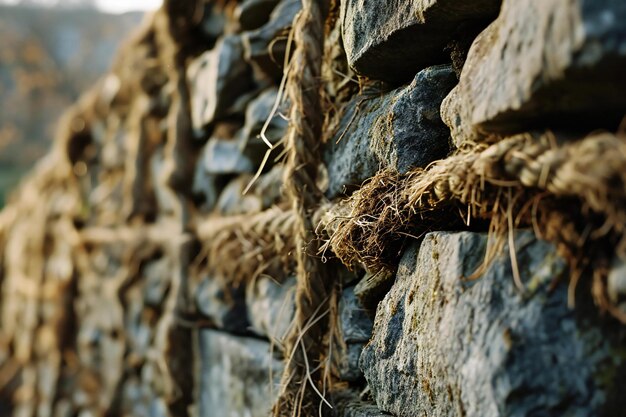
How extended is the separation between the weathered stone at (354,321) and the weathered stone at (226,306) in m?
0.41

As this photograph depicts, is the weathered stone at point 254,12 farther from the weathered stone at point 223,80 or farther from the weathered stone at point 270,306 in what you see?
the weathered stone at point 270,306

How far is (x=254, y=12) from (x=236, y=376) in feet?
2.46

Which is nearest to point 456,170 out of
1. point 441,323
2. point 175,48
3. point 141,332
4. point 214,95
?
point 441,323

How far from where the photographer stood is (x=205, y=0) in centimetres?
160

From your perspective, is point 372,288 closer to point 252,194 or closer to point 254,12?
point 252,194

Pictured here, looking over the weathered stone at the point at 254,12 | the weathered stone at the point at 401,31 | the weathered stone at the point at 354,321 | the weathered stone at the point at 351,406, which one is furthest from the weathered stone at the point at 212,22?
the weathered stone at the point at 351,406

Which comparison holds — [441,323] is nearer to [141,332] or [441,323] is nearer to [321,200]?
[321,200]

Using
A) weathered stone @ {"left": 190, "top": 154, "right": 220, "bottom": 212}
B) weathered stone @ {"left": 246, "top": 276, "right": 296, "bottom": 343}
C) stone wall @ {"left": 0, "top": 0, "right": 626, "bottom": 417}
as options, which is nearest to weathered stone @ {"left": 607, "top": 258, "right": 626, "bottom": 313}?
stone wall @ {"left": 0, "top": 0, "right": 626, "bottom": 417}

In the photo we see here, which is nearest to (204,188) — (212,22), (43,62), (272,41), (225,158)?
(225,158)

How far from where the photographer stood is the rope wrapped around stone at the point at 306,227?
3.17 feet

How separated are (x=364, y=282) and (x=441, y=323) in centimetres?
27

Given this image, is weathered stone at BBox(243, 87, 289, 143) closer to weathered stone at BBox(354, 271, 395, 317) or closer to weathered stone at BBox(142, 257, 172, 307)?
weathered stone at BBox(354, 271, 395, 317)

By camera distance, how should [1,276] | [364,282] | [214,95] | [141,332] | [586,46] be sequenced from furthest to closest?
1. [1,276]
2. [141,332]
3. [214,95]
4. [364,282]
5. [586,46]


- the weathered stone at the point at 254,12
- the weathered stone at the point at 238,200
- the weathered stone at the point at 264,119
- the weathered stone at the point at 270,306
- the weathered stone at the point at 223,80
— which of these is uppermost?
the weathered stone at the point at 254,12
